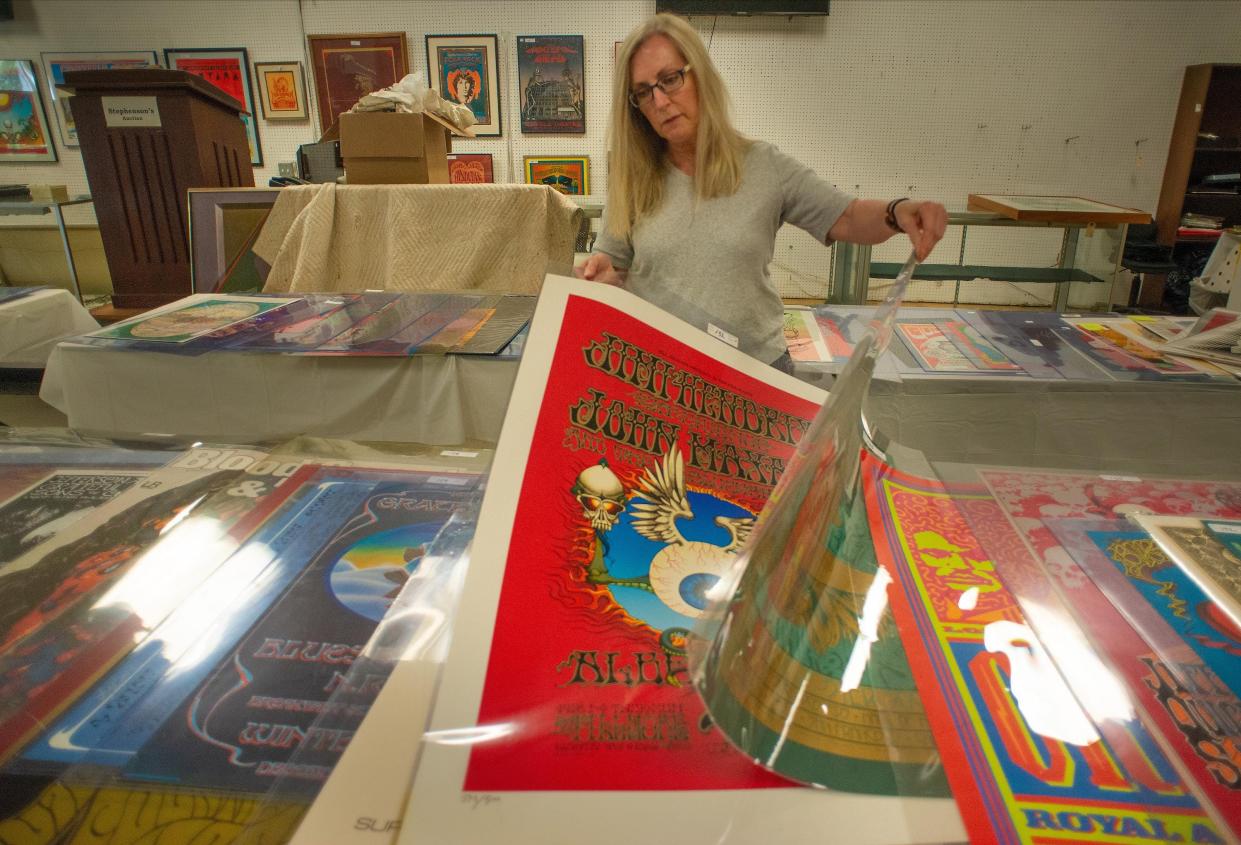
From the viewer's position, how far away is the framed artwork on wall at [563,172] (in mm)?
4285

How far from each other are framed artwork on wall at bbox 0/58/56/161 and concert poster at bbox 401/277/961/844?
18.1ft

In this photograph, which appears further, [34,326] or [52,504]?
[34,326]

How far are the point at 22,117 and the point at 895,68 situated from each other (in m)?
5.46

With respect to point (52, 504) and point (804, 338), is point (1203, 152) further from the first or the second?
point (52, 504)

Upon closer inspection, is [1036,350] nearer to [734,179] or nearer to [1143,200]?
[734,179]

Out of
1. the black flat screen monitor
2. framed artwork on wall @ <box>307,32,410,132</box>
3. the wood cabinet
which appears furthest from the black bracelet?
the wood cabinet

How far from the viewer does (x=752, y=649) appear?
35 centimetres

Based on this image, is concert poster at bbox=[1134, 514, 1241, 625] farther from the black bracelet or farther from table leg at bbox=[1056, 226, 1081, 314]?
table leg at bbox=[1056, 226, 1081, 314]

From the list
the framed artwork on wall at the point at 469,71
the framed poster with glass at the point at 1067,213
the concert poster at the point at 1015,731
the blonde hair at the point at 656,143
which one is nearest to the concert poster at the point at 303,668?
the concert poster at the point at 1015,731

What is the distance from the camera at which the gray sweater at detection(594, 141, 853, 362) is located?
1.13 metres

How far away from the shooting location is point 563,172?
4.32 metres

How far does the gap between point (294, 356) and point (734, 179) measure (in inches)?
32.2

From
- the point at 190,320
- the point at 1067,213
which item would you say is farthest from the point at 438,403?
the point at 1067,213

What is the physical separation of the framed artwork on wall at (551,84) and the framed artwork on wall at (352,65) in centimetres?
73
